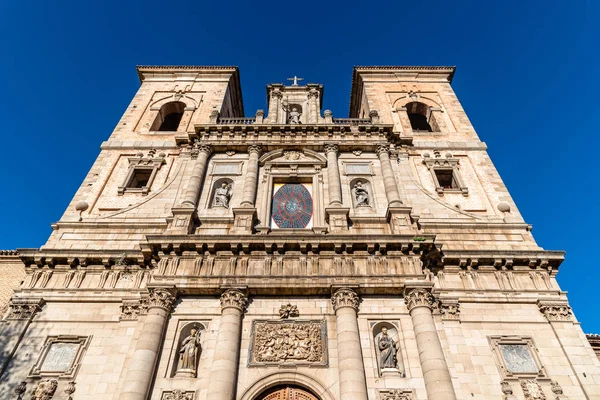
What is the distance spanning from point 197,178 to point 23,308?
24.6ft

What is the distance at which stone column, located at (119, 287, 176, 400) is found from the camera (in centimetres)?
1092

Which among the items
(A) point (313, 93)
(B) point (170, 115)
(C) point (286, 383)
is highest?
(B) point (170, 115)

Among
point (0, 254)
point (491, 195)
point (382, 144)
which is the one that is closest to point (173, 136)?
point (0, 254)

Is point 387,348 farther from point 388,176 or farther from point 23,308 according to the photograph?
point 23,308

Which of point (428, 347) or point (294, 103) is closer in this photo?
point (428, 347)

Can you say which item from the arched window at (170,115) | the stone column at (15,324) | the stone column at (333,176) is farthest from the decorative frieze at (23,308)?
the arched window at (170,115)

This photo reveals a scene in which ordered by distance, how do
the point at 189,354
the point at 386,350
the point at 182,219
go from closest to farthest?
the point at 189,354 < the point at 386,350 < the point at 182,219

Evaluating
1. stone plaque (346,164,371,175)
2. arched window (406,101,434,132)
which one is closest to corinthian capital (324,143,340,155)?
stone plaque (346,164,371,175)

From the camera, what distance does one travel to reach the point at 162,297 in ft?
41.9

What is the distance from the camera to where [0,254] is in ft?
53.6

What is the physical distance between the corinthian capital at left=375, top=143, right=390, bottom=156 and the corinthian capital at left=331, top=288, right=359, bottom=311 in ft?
25.8

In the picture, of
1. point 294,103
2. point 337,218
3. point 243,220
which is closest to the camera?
point 243,220

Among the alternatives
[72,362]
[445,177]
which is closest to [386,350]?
[72,362]

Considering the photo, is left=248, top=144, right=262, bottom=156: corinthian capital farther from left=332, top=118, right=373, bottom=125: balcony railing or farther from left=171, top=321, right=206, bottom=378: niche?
left=171, top=321, right=206, bottom=378: niche
